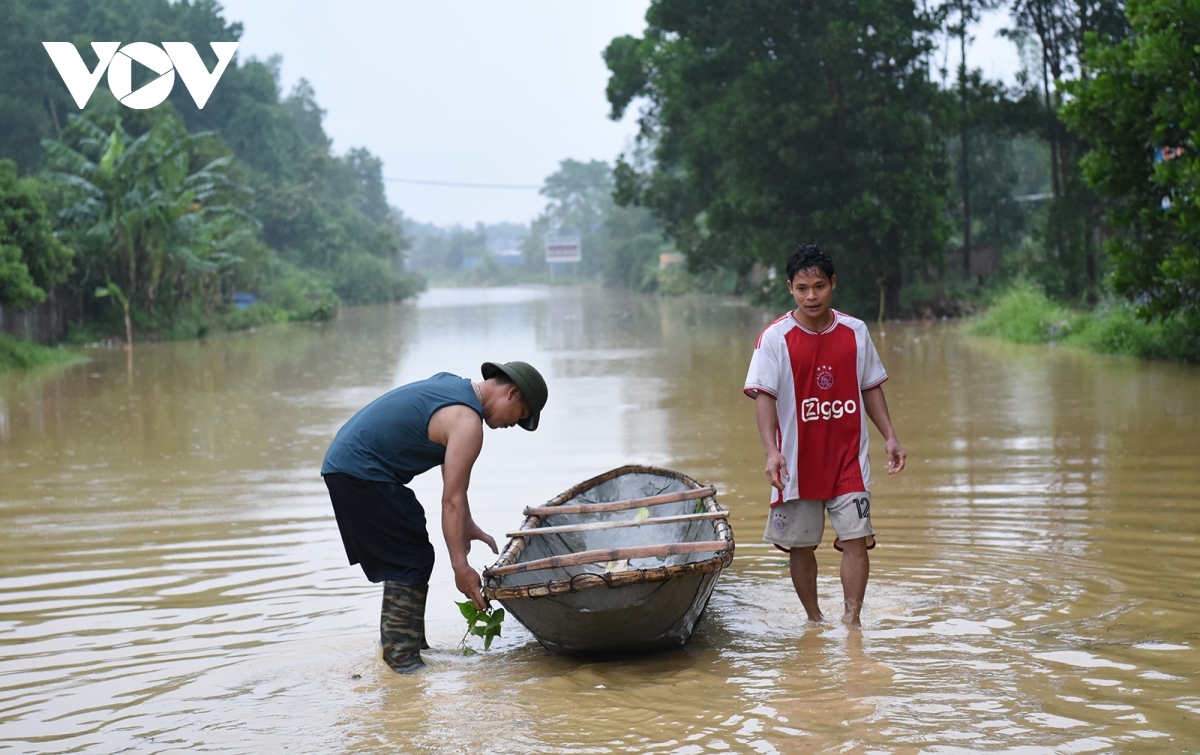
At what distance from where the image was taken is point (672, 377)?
707 inches

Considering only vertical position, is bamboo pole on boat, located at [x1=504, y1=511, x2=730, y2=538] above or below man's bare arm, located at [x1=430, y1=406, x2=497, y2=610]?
below

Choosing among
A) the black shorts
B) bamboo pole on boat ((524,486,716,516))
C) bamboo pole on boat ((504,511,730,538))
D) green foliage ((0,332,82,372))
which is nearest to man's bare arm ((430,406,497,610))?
the black shorts

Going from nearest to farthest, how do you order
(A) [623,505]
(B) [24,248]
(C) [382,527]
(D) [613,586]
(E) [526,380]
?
(D) [613,586] → (E) [526,380] → (C) [382,527] → (A) [623,505] → (B) [24,248]

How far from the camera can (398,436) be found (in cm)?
494

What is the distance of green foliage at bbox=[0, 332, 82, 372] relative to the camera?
2214cm

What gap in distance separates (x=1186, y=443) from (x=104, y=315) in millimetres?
27361

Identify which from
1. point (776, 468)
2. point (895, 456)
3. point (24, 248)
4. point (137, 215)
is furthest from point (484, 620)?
point (137, 215)

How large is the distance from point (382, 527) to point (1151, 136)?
446 inches

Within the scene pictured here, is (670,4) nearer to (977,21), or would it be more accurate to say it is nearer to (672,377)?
(977,21)

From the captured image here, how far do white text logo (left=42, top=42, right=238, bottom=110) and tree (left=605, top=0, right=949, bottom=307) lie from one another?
1816 centimetres

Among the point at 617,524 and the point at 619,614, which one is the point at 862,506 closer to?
the point at 617,524

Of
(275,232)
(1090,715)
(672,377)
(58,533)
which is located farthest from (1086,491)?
(275,232)

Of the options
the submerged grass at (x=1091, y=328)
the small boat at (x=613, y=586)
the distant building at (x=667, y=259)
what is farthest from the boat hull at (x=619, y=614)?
the distant building at (x=667, y=259)

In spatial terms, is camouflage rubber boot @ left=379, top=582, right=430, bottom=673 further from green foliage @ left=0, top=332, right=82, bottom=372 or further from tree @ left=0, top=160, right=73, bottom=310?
green foliage @ left=0, top=332, right=82, bottom=372
